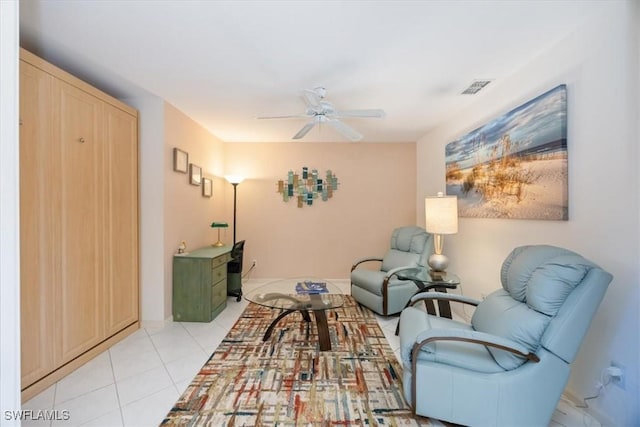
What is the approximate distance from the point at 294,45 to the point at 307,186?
111 inches

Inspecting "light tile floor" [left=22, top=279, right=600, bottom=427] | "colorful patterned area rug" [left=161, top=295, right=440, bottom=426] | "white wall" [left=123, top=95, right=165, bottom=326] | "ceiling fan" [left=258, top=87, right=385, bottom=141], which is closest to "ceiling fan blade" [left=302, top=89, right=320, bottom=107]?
"ceiling fan" [left=258, top=87, right=385, bottom=141]

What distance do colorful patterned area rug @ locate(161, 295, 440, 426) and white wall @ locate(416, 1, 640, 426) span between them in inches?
43.9

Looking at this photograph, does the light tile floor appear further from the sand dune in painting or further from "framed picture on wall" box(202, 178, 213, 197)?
"framed picture on wall" box(202, 178, 213, 197)

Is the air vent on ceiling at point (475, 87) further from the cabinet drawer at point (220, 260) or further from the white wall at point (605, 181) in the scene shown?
the cabinet drawer at point (220, 260)

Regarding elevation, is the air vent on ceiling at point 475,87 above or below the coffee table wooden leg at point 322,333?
above

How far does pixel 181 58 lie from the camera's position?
2180 millimetres

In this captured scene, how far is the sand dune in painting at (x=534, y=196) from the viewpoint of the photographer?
6.36 feet

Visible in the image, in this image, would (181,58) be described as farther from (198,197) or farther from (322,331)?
(322,331)

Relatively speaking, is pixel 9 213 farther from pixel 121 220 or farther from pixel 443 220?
pixel 443 220

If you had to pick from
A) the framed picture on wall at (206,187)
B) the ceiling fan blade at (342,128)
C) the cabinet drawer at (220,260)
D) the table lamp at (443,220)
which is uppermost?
the ceiling fan blade at (342,128)

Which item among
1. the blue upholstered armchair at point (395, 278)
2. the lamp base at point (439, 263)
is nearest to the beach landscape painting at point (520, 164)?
the lamp base at point (439, 263)

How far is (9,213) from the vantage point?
3.02ft

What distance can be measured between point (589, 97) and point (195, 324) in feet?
12.7

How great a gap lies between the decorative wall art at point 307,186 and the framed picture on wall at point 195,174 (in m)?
1.32
